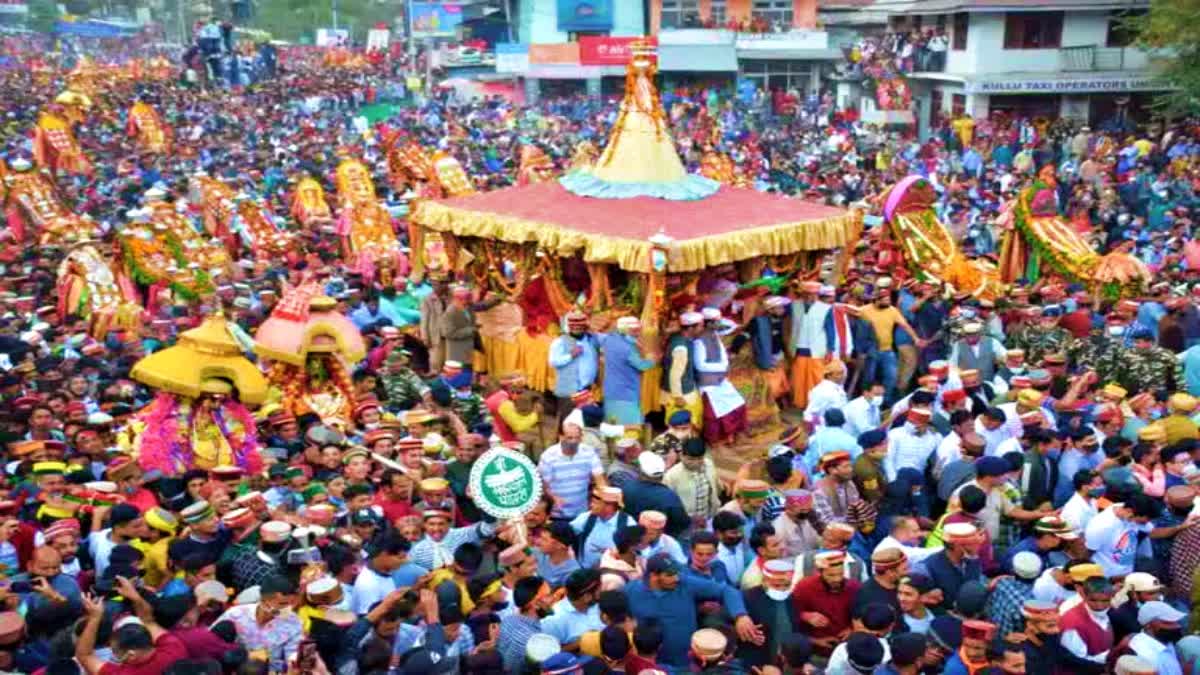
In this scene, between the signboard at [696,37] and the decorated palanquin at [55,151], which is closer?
the decorated palanquin at [55,151]

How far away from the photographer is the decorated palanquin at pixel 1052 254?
36.7 ft

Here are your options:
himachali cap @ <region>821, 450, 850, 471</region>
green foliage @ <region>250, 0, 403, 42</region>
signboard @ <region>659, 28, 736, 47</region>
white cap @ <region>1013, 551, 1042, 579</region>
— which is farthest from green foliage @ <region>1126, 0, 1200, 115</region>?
green foliage @ <region>250, 0, 403, 42</region>

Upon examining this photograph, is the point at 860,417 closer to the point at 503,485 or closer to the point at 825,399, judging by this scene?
the point at 825,399

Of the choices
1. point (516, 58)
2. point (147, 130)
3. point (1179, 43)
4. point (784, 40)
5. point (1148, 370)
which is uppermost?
point (1179, 43)

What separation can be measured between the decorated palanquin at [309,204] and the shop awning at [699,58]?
1861cm

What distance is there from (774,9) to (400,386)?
30068 millimetres

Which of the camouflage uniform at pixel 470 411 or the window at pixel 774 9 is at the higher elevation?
the window at pixel 774 9

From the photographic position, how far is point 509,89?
1478 inches

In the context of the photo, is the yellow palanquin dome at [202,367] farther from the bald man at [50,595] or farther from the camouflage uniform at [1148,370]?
the camouflage uniform at [1148,370]

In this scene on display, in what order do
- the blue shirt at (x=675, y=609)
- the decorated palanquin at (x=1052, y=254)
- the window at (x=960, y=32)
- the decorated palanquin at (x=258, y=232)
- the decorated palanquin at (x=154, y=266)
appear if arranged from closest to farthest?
the blue shirt at (x=675, y=609) → the decorated palanquin at (x=1052, y=254) → the decorated palanquin at (x=154, y=266) → the decorated palanquin at (x=258, y=232) → the window at (x=960, y=32)

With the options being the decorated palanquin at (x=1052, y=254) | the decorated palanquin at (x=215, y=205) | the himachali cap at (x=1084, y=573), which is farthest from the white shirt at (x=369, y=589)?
the decorated palanquin at (x=215, y=205)

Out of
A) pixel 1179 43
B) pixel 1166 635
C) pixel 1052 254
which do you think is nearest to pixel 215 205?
pixel 1052 254

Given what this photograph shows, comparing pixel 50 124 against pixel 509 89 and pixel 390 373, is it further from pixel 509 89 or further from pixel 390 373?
pixel 509 89

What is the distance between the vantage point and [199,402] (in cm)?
727
